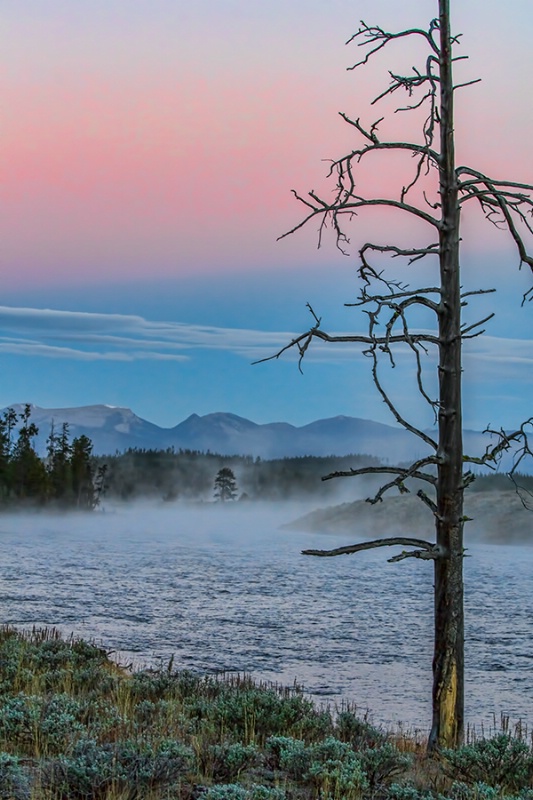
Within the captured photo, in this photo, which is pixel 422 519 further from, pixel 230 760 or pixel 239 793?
pixel 239 793

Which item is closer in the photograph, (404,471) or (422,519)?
(404,471)

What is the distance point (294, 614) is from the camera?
83.4 ft

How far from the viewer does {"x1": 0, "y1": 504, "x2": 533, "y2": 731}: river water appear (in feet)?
56.5

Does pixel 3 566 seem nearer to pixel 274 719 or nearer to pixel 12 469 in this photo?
pixel 274 719

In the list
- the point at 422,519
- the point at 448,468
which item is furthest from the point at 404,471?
the point at 422,519

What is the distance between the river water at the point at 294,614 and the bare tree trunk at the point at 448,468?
343 cm

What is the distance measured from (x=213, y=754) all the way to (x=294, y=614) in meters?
17.8

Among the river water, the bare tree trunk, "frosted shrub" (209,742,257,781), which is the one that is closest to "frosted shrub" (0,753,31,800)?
"frosted shrub" (209,742,257,781)

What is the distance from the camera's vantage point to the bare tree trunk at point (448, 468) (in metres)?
10.6

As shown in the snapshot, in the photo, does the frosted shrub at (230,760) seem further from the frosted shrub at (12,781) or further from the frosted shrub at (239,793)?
the frosted shrub at (12,781)

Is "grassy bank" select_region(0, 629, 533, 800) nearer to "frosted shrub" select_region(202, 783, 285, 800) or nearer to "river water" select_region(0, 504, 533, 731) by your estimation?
"frosted shrub" select_region(202, 783, 285, 800)

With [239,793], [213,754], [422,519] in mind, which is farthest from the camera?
[422,519]

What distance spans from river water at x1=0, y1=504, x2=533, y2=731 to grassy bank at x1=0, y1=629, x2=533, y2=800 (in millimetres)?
4010

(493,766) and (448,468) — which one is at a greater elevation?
(448,468)
